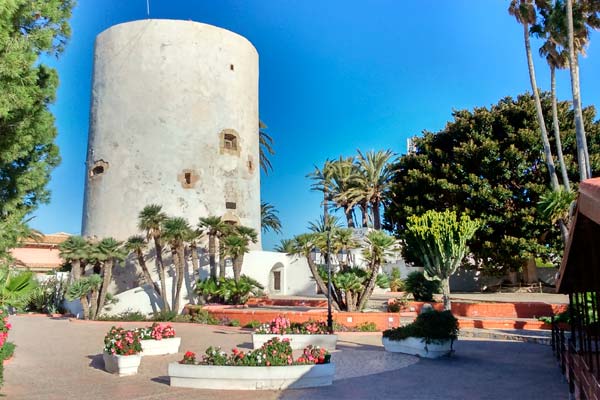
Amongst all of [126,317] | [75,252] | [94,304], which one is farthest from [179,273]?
[75,252]

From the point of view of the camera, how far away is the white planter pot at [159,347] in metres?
12.2

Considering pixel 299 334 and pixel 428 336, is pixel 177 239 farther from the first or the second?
pixel 428 336

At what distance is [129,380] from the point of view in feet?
31.4

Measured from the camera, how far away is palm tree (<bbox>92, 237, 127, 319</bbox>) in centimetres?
2331

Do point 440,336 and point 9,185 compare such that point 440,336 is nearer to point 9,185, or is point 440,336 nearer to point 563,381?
point 563,381

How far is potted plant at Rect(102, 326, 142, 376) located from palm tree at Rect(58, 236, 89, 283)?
1409 cm

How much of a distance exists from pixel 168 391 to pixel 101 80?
23381 mm

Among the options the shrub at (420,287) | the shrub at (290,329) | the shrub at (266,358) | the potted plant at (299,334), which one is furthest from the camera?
the shrub at (420,287)

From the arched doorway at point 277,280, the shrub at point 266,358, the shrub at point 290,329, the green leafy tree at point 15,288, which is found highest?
the arched doorway at point 277,280

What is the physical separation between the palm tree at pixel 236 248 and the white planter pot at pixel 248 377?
14.9 meters

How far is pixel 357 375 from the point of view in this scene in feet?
32.5

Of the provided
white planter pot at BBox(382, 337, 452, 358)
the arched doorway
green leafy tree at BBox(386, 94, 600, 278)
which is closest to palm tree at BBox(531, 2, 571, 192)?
green leafy tree at BBox(386, 94, 600, 278)

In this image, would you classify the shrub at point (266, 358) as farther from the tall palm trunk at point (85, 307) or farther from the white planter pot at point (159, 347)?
the tall palm trunk at point (85, 307)

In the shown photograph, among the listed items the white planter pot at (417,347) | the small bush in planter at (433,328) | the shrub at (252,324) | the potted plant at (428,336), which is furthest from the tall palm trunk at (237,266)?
the small bush in planter at (433,328)
